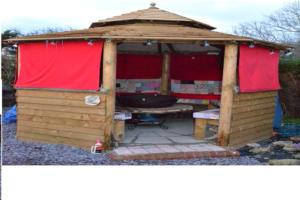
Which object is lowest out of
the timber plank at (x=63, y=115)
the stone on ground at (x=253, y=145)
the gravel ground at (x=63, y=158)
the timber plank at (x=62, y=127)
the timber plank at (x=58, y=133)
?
the gravel ground at (x=63, y=158)

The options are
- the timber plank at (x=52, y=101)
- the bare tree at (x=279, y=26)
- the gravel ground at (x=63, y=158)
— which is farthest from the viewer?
the bare tree at (x=279, y=26)

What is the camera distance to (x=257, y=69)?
8.09 meters

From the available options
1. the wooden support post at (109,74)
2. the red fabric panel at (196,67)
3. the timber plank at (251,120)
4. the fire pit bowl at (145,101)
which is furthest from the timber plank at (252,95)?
the wooden support post at (109,74)

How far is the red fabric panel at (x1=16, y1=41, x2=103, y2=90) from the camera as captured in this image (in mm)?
6805

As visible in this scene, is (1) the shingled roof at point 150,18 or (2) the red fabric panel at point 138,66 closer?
(1) the shingled roof at point 150,18

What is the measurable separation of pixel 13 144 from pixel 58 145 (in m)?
1.03

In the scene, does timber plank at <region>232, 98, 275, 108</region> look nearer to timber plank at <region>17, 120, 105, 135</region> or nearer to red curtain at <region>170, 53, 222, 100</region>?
red curtain at <region>170, 53, 222, 100</region>

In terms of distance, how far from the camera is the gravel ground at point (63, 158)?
20.0 feet

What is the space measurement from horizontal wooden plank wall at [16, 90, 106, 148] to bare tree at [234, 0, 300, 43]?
1960 centimetres

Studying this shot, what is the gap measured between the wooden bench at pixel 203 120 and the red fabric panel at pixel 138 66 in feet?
11.5

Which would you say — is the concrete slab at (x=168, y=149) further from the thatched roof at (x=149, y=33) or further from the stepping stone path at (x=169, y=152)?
the thatched roof at (x=149, y=33)

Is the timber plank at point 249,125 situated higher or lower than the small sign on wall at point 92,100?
lower

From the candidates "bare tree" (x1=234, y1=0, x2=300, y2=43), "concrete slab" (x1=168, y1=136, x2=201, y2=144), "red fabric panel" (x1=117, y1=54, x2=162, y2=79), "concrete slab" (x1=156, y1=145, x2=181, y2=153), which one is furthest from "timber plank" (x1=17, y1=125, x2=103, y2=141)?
"bare tree" (x1=234, y1=0, x2=300, y2=43)

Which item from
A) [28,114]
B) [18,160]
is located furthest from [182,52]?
[18,160]
